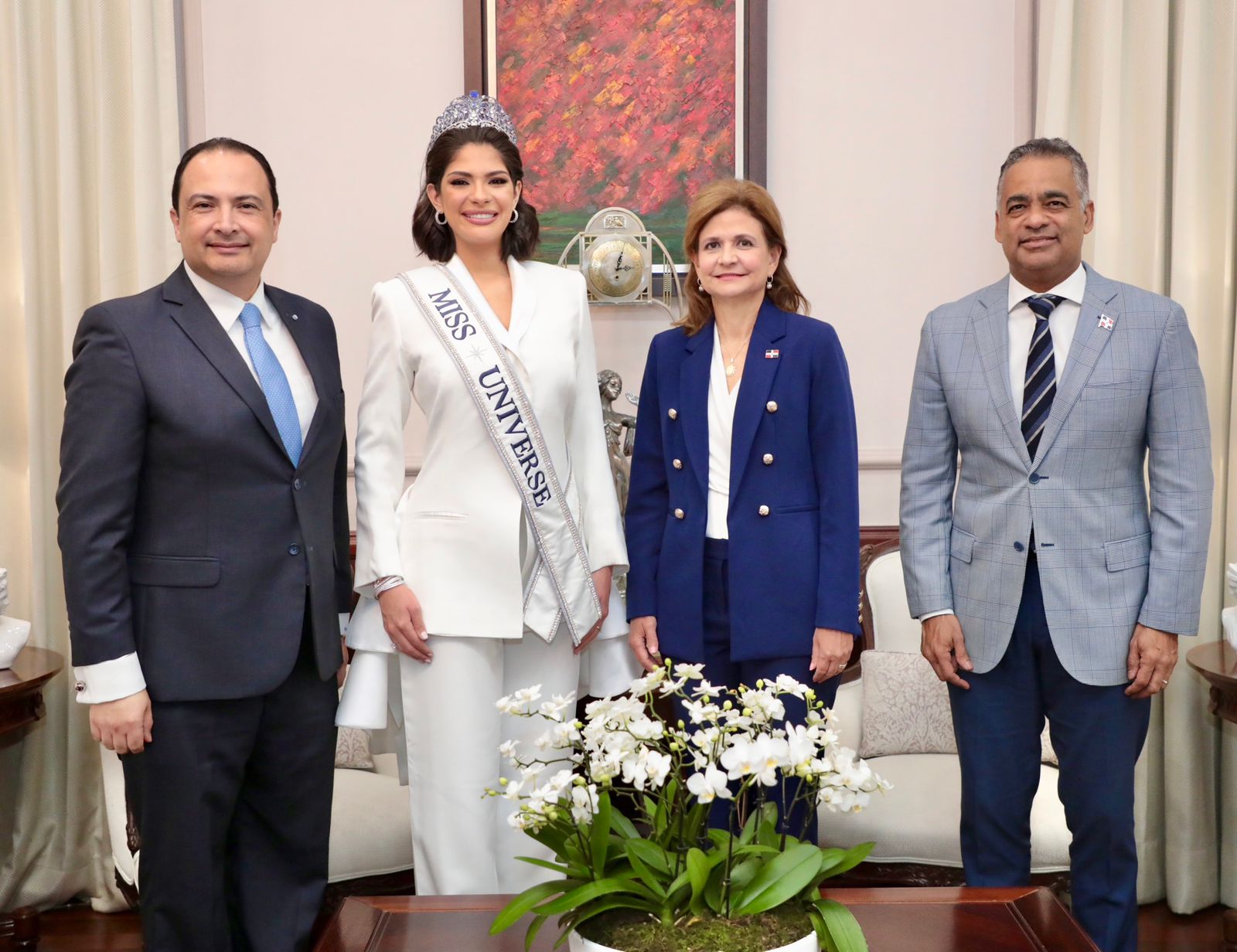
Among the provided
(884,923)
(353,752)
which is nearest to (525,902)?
(884,923)

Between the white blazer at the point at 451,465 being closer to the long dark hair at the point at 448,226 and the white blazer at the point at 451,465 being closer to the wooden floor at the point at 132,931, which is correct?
the long dark hair at the point at 448,226

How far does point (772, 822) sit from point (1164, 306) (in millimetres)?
1193

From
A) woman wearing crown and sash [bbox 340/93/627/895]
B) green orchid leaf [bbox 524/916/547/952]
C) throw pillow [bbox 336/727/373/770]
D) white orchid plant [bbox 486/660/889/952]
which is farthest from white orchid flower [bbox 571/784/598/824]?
throw pillow [bbox 336/727/373/770]

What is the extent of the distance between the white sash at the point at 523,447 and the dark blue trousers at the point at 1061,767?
0.71 metres

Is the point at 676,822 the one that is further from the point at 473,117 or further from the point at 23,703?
the point at 23,703

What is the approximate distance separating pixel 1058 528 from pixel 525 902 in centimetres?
114

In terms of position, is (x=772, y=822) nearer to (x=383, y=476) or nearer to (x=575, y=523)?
(x=575, y=523)

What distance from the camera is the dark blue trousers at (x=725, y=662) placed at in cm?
203

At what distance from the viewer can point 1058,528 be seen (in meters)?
1.93

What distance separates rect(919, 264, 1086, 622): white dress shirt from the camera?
6.49 ft

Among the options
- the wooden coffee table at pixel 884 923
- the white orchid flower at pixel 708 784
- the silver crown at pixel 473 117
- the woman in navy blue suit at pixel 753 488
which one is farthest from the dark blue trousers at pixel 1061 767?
the silver crown at pixel 473 117

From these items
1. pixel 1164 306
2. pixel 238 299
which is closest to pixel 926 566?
pixel 1164 306

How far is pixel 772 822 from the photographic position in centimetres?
129

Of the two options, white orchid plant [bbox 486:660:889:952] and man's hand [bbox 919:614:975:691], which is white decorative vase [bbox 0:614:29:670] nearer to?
white orchid plant [bbox 486:660:889:952]
